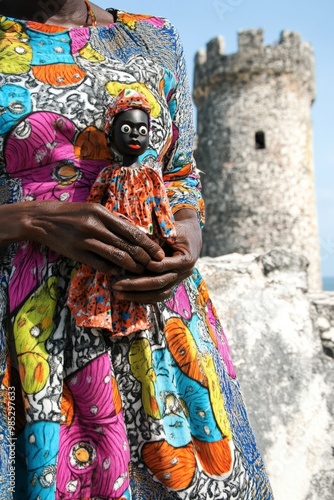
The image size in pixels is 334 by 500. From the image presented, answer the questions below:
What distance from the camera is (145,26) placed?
60.7 inches

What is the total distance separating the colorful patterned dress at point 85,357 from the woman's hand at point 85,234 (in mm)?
56

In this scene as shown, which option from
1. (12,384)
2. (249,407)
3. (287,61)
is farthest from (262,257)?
(287,61)

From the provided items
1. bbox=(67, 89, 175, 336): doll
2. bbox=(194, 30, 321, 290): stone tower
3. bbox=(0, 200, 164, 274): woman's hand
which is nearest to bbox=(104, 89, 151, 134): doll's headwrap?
bbox=(67, 89, 175, 336): doll

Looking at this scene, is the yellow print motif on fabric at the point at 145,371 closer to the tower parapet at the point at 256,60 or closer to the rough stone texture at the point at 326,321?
the rough stone texture at the point at 326,321

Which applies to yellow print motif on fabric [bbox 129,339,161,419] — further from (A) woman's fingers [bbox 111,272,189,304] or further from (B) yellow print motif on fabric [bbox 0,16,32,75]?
(B) yellow print motif on fabric [bbox 0,16,32,75]

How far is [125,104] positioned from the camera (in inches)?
48.8

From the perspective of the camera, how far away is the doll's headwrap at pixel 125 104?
1241 mm

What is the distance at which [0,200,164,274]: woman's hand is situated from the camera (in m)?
1.18

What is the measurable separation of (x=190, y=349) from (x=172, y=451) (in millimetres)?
203

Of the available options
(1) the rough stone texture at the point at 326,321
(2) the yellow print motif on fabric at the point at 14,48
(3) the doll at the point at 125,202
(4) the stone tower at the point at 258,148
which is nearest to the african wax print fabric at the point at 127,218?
(3) the doll at the point at 125,202

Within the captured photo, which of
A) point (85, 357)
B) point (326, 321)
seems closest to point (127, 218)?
point (85, 357)

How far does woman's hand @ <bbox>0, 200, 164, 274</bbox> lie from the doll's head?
145 mm

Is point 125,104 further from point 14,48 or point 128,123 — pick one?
point 14,48

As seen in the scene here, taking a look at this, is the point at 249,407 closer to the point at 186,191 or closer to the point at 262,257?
the point at 262,257
